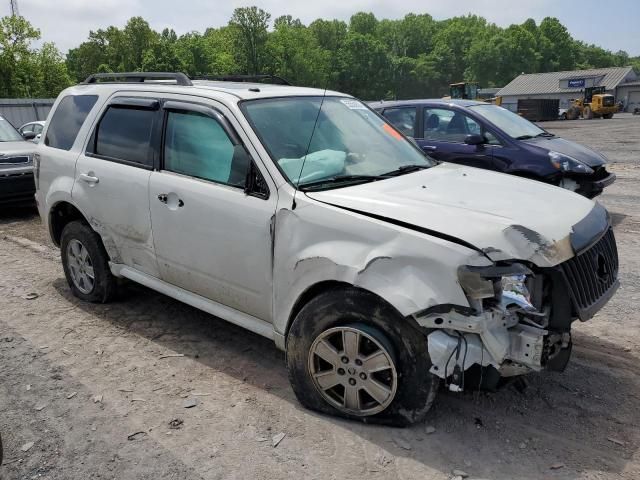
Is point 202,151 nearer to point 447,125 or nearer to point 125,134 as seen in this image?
point 125,134

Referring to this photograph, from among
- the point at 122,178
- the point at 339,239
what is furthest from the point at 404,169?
the point at 122,178

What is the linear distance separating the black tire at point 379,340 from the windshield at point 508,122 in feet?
18.8

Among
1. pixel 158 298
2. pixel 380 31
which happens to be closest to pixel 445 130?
pixel 158 298

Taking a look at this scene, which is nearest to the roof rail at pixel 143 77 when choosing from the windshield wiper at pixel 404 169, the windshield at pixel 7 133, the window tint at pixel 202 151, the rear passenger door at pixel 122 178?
the rear passenger door at pixel 122 178

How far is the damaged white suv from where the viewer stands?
2.69m

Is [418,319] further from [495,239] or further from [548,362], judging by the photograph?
[548,362]

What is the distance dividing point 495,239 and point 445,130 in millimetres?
5915

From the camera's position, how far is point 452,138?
8.13m

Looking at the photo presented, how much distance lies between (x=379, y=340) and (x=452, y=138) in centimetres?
587

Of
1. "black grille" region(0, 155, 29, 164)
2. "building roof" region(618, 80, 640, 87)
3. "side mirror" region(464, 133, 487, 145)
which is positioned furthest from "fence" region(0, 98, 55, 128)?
"building roof" region(618, 80, 640, 87)

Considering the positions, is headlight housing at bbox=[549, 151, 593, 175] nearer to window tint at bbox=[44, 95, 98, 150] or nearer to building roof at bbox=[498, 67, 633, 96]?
window tint at bbox=[44, 95, 98, 150]

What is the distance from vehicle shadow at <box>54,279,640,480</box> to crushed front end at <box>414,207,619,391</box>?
40 centimetres

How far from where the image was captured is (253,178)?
3.40 metres

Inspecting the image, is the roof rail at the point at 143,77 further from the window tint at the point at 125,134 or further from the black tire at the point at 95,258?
the black tire at the point at 95,258
